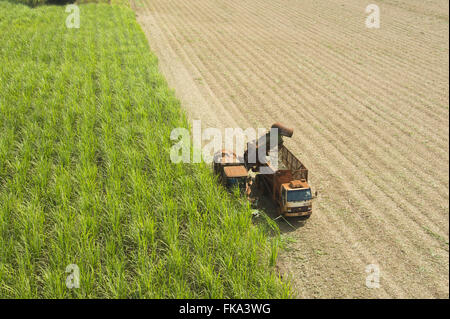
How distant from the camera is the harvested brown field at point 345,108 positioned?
6.06m

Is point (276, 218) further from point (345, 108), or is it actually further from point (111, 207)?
point (345, 108)

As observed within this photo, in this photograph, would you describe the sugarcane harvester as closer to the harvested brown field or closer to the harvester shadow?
the harvester shadow

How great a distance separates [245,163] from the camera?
7762 mm

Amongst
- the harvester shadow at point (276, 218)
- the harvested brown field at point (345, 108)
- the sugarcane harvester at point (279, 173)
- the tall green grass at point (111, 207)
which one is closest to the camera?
the tall green grass at point (111, 207)

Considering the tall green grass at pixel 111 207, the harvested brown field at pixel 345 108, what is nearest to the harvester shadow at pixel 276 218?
the harvested brown field at pixel 345 108

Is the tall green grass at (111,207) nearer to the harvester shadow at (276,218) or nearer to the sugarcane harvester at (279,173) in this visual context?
the harvester shadow at (276,218)

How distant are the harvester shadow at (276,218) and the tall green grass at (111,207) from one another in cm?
61

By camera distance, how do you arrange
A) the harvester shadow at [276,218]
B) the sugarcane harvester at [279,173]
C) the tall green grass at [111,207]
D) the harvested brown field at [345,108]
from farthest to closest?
the harvester shadow at [276,218] < the sugarcane harvester at [279,173] < the harvested brown field at [345,108] < the tall green grass at [111,207]

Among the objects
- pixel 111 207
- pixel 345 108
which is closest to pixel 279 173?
pixel 111 207

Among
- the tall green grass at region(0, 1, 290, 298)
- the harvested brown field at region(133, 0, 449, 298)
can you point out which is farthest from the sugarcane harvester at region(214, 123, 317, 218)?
the tall green grass at region(0, 1, 290, 298)

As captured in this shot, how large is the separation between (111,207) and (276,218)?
305cm

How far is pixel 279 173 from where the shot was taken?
6.85 m
